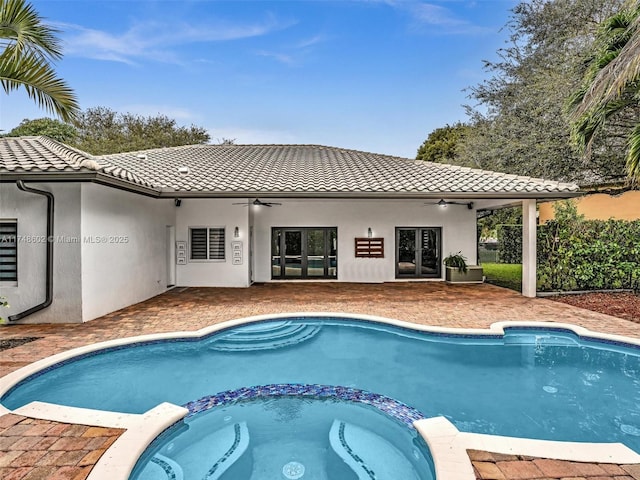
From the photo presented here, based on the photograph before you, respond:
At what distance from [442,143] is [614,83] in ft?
97.4

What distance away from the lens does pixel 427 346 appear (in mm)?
7453

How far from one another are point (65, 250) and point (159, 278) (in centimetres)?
441

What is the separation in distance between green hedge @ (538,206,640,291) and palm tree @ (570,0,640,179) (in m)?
3.57

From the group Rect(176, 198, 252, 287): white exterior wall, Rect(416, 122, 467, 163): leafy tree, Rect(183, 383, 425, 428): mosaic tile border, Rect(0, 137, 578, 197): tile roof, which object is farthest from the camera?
Rect(416, 122, 467, 163): leafy tree

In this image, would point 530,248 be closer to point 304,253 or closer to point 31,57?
point 304,253

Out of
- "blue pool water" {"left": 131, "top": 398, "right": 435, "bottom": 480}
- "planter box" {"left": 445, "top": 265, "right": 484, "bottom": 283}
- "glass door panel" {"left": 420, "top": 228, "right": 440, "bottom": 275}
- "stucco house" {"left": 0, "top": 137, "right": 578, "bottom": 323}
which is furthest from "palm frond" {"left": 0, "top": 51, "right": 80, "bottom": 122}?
"planter box" {"left": 445, "top": 265, "right": 484, "bottom": 283}

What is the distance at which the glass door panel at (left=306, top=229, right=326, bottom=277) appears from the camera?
1526 cm

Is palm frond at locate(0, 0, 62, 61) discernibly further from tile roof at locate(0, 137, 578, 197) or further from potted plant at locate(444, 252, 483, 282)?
potted plant at locate(444, 252, 483, 282)

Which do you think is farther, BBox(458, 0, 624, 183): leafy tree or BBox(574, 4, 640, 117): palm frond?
BBox(458, 0, 624, 183): leafy tree

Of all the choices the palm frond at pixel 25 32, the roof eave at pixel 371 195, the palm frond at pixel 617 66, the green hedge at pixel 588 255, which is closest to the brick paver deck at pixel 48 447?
the palm frond at pixel 25 32

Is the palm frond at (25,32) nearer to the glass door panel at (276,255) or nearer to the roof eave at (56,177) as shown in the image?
the roof eave at (56,177)

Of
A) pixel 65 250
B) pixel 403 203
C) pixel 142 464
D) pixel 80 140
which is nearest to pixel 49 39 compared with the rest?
pixel 65 250

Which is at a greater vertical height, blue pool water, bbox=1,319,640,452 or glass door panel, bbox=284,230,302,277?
glass door panel, bbox=284,230,302,277

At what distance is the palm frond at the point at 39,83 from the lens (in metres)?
6.02
